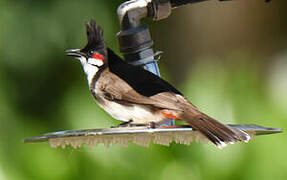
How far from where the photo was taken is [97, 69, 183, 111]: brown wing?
8.76ft

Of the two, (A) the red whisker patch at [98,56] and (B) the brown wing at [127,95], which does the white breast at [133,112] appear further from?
(A) the red whisker patch at [98,56]

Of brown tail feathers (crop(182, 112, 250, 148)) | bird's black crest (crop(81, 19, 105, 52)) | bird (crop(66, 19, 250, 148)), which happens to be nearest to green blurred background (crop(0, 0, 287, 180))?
bird (crop(66, 19, 250, 148))

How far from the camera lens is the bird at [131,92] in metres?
2.68

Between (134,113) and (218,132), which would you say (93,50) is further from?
(218,132)

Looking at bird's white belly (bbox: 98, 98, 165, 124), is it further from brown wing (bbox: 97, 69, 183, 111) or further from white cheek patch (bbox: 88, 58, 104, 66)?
white cheek patch (bbox: 88, 58, 104, 66)

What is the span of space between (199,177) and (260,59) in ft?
9.88

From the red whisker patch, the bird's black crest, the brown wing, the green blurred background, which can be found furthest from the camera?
the green blurred background

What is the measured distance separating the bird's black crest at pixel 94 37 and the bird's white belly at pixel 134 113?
0.28 meters

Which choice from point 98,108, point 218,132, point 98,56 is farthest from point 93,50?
A: point 98,108

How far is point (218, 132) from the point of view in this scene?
2.32m

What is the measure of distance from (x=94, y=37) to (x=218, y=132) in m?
0.89

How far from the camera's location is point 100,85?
295 centimetres

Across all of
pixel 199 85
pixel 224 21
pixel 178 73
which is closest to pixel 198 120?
pixel 199 85

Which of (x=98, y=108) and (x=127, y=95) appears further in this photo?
(x=98, y=108)
